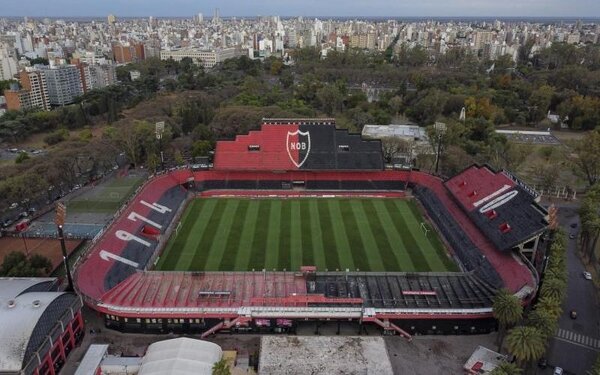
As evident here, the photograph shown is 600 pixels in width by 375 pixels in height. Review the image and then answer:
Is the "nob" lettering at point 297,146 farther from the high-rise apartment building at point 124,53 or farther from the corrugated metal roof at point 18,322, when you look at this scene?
the high-rise apartment building at point 124,53

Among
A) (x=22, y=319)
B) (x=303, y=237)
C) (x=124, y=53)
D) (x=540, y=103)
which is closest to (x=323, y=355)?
(x=303, y=237)

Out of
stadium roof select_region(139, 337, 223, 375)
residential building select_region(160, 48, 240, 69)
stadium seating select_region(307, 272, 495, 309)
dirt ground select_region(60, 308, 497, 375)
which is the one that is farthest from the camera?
residential building select_region(160, 48, 240, 69)

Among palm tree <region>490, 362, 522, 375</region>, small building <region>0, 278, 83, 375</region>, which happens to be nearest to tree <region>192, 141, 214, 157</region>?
small building <region>0, 278, 83, 375</region>

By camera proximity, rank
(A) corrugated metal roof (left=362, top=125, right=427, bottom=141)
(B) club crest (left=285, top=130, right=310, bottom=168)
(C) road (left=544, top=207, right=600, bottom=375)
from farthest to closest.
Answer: (A) corrugated metal roof (left=362, top=125, right=427, bottom=141)
(B) club crest (left=285, top=130, right=310, bottom=168)
(C) road (left=544, top=207, right=600, bottom=375)

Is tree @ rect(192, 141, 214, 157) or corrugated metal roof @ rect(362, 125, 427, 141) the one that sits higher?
tree @ rect(192, 141, 214, 157)

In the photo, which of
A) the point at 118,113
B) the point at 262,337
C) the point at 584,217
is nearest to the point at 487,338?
the point at 262,337

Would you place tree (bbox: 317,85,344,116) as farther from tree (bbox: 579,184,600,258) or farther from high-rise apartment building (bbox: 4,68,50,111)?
high-rise apartment building (bbox: 4,68,50,111)

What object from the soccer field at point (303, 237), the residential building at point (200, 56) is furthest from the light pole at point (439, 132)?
the residential building at point (200, 56)

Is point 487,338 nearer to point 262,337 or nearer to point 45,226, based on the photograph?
point 262,337
